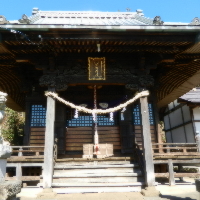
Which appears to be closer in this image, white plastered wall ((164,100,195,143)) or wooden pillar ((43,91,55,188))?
wooden pillar ((43,91,55,188))

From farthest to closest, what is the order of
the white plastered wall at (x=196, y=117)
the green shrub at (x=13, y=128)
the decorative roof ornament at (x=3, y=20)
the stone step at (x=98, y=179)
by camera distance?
the green shrub at (x=13, y=128) < the white plastered wall at (x=196, y=117) < the stone step at (x=98, y=179) < the decorative roof ornament at (x=3, y=20)

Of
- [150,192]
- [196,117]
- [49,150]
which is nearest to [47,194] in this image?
[49,150]

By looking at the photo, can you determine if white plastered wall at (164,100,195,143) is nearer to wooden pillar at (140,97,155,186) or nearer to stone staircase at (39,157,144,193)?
stone staircase at (39,157,144,193)

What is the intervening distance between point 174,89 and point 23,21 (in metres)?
8.72

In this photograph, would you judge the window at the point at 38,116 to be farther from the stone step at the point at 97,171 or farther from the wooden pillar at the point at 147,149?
the wooden pillar at the point at 147,149

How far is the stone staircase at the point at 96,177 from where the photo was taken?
22.2 ft

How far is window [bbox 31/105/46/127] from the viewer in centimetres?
1080

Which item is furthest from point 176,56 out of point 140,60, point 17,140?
point 17,140

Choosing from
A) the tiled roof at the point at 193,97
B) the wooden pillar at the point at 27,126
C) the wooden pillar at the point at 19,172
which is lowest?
the wooden pillar at the point at 19,172

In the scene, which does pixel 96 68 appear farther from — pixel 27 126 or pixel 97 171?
pixel 27 126

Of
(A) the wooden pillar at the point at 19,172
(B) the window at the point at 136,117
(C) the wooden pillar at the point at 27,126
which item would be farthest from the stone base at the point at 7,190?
(B) the window at the point at 136,117

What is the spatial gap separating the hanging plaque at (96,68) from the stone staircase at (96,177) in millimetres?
3373

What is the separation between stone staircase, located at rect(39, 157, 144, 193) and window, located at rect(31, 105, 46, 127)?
11.2ft

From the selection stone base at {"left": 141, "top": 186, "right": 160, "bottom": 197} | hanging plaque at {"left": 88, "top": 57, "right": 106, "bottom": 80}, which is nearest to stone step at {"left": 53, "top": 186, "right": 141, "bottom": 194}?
stone base at {"left": 141, "top": 186, "right": 160, "bottom": 197}
